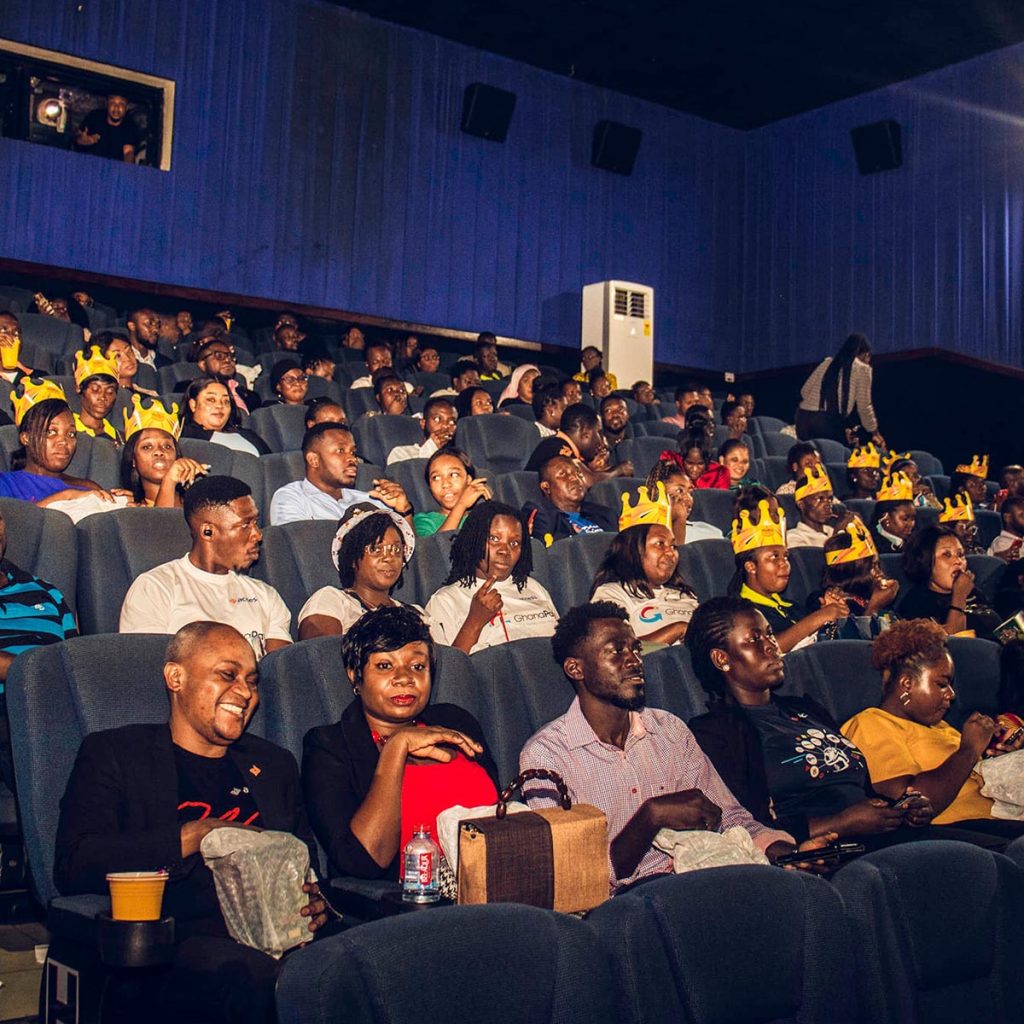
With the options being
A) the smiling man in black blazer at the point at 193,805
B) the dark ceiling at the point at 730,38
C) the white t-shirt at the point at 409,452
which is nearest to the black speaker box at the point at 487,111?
the dark ceiling at the point at 730,38

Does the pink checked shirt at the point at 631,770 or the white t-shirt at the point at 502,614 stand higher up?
the white t-shirt at the point at 502,614

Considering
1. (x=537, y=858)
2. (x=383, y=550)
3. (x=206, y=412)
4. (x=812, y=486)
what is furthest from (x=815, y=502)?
(x=537, y=858)

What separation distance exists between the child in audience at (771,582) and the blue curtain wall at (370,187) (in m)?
5.72

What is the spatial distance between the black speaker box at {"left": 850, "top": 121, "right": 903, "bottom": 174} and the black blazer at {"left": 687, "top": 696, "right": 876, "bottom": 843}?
27.2ft

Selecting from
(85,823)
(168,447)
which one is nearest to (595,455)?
(168,447)

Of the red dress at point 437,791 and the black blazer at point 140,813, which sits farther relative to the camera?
the red dress at point 437,791

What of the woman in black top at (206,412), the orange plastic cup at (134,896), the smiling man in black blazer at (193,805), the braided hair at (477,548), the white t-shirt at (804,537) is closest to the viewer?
the orange plastic cup at (134,896)

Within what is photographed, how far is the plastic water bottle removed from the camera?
1.85m

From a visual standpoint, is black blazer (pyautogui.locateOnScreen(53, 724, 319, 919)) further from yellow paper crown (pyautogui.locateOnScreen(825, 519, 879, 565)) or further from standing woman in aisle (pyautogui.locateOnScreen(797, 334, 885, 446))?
standing woman in aisle (pyautogui.locateOnScreen(797, 334, 885, 446))

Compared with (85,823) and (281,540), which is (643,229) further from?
(85,823)

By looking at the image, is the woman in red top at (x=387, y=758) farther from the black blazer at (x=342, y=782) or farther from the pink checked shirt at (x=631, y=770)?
the pink checked shirt at (x=631, y=770)

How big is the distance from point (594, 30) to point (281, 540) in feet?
22.6

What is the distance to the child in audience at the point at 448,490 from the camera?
3988 mm

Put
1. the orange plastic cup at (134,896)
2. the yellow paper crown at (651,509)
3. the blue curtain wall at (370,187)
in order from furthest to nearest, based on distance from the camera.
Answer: the blue curtain wall at (370,187) < the yellow paper crown at (651,509) < the orange plastic cup at (134,896)
